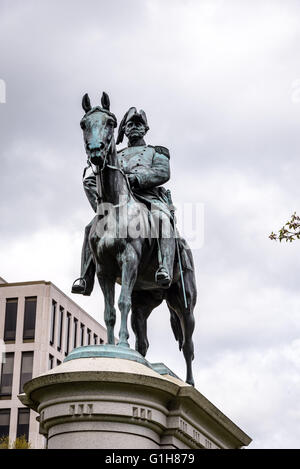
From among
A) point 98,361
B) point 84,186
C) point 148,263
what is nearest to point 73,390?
point 98,361

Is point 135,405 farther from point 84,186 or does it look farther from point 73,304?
point 73,304

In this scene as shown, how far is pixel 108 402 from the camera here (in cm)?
1084

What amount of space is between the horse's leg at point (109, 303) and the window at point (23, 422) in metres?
60.6

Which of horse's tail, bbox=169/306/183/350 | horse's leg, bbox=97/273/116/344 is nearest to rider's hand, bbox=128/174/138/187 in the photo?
horse's leg, bbox=97/273/116/344

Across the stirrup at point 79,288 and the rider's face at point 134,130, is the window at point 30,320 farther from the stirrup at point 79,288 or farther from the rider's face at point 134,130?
the stirrup at point 79,288

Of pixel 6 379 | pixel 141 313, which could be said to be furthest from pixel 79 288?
pixel 6 379

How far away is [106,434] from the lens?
35.2 feet

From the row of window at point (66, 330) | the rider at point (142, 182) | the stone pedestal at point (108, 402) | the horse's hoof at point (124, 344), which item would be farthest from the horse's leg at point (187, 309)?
the row of window at point (66, 330)

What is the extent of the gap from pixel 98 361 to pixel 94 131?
10.4ft

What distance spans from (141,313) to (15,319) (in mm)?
65346

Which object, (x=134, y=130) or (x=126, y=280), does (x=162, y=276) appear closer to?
(x=126, y=280)

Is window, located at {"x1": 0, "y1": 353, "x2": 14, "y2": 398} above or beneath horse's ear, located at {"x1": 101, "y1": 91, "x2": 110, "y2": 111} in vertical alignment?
above

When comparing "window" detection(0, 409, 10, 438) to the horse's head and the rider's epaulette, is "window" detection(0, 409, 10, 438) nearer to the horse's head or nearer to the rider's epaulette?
the rider's epaulette

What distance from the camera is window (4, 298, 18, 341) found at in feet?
255
